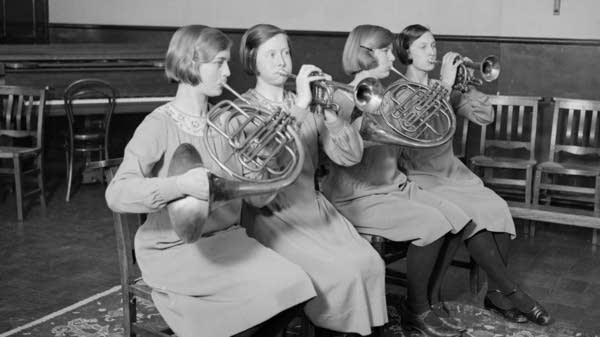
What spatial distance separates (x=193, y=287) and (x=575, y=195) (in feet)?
13.3

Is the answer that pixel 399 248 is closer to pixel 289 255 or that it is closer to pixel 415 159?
pixel 415 159

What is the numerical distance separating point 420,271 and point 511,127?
2.95 meters

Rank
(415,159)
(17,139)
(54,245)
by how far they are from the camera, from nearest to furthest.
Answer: (415,159), (54,245), (17,139)

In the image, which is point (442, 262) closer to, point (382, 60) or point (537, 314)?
point (537, 314)

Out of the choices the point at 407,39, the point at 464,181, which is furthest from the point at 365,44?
the point at 464,181

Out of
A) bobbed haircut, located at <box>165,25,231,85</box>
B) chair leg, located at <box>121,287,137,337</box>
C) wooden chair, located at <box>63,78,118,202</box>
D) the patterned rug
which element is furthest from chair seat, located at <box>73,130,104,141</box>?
bobbed haircut, located at <box>165,25,231,85</box>

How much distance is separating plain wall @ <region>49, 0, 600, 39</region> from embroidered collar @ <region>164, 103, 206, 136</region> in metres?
4.06

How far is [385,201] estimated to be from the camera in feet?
11.5

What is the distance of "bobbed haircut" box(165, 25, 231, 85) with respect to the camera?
271cm

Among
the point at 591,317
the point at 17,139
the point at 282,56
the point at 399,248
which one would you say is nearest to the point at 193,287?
the point at 282,56

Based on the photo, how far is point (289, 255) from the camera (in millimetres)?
2967

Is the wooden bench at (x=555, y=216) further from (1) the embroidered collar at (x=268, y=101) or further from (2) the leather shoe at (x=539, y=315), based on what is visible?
(1) the embroidered collar at (x=268, y=101)

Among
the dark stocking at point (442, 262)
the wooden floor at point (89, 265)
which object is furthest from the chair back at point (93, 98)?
the dark stocking at point (442, 262)

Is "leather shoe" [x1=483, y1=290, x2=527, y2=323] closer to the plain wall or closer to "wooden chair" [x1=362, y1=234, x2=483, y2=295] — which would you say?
"wooden chair" [x1=362, y1=234, x2=483, y2=295]
